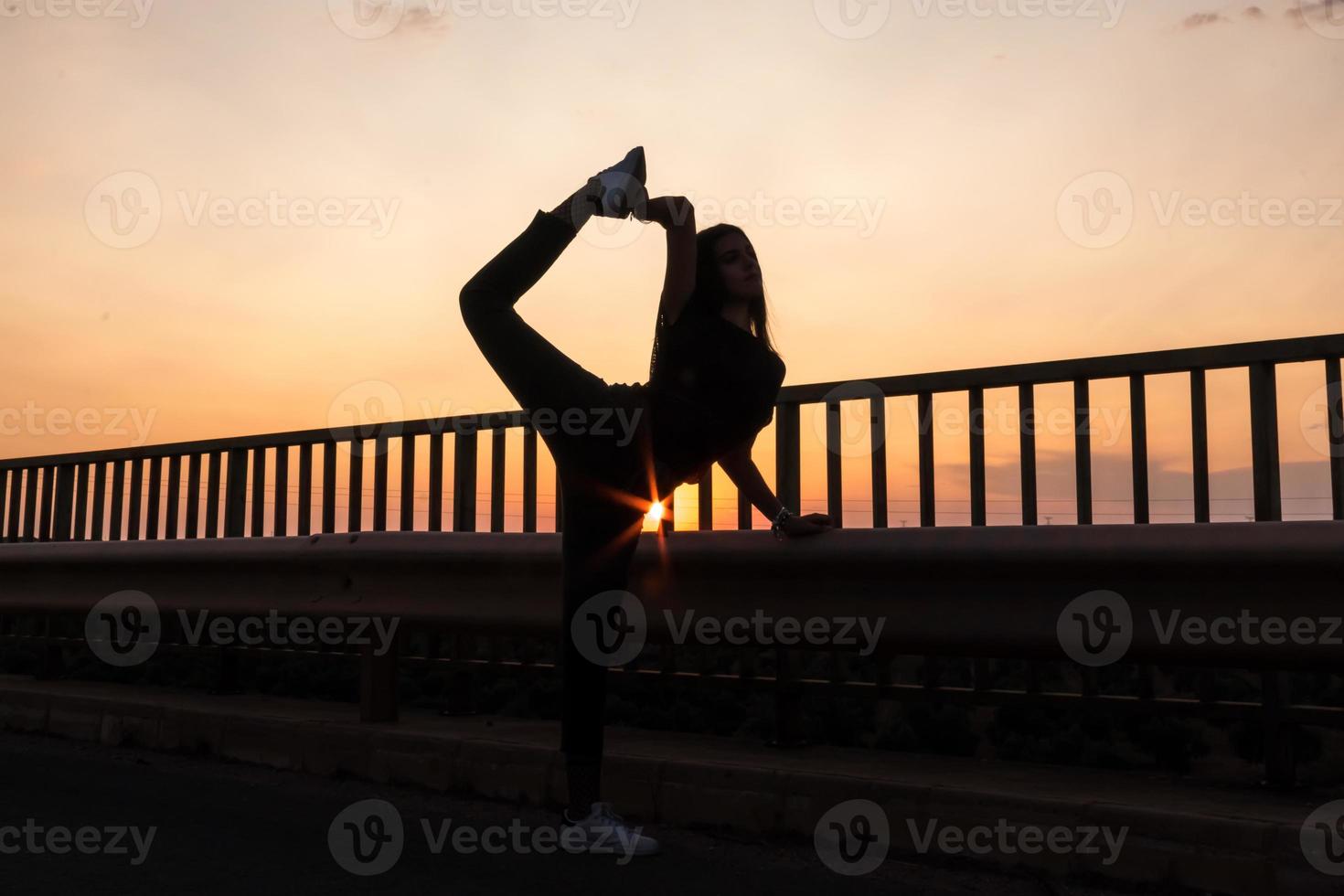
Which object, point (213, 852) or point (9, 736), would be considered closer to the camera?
point (213, 852)

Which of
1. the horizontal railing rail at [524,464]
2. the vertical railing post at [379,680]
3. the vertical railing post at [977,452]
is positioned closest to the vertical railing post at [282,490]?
the horizontal railing rail at [524,464]

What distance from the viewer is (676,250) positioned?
3516mm

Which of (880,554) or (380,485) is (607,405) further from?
(380,485)

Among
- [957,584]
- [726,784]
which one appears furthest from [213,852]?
[957,584]

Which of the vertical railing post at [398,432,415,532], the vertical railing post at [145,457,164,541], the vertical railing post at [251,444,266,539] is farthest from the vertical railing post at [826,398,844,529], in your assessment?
the vertical railing post at [145,457,164,541]

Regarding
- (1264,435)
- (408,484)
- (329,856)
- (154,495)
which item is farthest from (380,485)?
(1264,435)

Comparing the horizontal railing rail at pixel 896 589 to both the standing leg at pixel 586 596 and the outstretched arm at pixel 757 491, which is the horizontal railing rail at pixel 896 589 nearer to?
the outstretched arm at pixel 757 491

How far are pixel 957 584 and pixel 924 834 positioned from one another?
0.71 metres

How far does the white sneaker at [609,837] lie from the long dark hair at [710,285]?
1.31 m

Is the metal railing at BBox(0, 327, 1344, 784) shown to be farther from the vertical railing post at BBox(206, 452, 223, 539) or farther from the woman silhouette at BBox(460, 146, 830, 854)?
the woman silhouette at BBox(460, 146, 830, 854)

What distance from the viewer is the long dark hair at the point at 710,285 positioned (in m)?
3.83

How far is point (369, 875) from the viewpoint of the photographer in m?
3.16

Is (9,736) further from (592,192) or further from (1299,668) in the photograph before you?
(1299,668)

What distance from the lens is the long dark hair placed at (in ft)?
12.6
